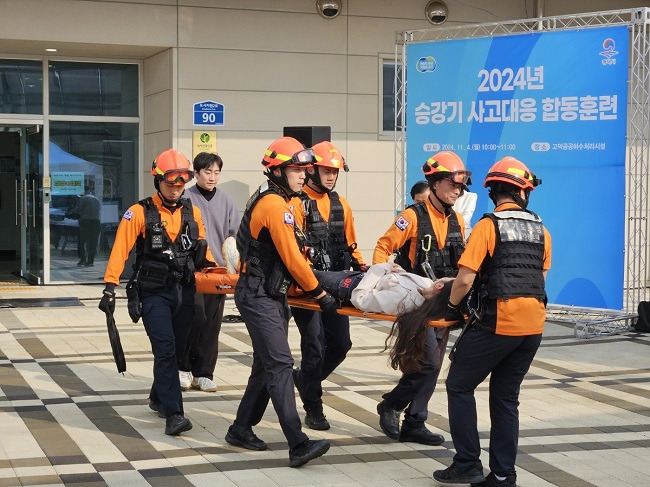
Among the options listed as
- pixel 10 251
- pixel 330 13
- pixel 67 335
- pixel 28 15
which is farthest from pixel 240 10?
pixel 10 251

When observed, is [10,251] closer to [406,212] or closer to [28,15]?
[28,15]

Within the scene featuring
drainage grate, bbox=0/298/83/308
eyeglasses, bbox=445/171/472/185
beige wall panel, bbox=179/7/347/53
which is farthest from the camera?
beige wall panel, bbox=179/7/347/53

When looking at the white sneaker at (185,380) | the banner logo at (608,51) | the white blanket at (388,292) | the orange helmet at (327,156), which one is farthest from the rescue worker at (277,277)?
the banner logo at (608,51)

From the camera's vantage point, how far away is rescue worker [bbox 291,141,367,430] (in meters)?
7.52

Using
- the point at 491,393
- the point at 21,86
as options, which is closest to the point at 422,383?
the point at 491,393

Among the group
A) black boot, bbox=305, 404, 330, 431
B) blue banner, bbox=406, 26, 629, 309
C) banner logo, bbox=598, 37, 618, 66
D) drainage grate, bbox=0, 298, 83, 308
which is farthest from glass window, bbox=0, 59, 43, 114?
black boot, bbox=305, 404, 330, 431

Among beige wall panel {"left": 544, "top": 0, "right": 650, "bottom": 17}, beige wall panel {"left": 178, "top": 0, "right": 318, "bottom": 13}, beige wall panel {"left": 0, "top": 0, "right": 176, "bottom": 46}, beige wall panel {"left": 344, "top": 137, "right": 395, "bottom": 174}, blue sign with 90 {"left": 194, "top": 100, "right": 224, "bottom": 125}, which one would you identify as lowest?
beige wall panel {"left": 344, "top": 137, "right": 395, "bottom": 174}

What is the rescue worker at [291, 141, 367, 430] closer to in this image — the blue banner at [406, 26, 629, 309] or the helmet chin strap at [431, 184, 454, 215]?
the helmet chin strap at [431, 184, 454, 215]

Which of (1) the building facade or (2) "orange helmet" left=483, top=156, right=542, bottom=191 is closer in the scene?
(2) "orange helmet" left=483, top=156, right=542, bottom=191

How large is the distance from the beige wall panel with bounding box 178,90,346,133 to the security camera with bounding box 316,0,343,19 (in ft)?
3.85

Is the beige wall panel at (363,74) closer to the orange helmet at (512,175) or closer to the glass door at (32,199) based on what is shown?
the glass door at (32,199)

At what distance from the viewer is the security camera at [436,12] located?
17.0m

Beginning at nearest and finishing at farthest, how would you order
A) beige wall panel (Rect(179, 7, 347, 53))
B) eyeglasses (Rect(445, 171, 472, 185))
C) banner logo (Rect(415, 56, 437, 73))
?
1. eyeglasses (Rect(445, 171, 472, 185))
2. banner logo (Rect(415, 56, 437, 73))
3. beige wall panel (Rect(179, 7, 347, 53))

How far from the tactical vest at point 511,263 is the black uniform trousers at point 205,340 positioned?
3.13 m
